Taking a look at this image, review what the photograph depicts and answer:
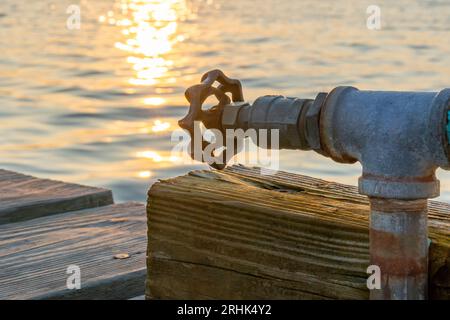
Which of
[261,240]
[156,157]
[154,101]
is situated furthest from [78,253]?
[154,101]

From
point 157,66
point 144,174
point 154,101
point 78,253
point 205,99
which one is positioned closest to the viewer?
point 205,99

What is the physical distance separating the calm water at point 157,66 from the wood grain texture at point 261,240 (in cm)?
621

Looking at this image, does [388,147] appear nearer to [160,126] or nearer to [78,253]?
[78,253]

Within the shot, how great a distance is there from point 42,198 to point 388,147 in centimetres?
223

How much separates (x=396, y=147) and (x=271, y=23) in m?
23.4

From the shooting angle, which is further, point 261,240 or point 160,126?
point 160,126

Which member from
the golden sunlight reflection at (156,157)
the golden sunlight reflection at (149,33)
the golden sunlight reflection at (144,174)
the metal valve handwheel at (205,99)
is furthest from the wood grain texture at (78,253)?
the golden sunlight reflection at (149,33)

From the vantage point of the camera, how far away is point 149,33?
24.9m

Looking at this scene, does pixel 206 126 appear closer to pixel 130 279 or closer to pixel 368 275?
pixel 368 275

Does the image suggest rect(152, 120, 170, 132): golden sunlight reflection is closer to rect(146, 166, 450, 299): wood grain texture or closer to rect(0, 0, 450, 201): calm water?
rect(0, 0, 450, 201): calm water

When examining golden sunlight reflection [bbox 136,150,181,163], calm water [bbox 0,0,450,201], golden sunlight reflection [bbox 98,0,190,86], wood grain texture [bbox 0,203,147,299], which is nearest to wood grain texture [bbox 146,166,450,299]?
wood grain texture [bbox 0,203,147,299]

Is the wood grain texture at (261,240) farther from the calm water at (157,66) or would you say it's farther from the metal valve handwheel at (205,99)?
the calm water at (157,66)

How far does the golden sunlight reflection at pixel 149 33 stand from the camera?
19.0 metres
